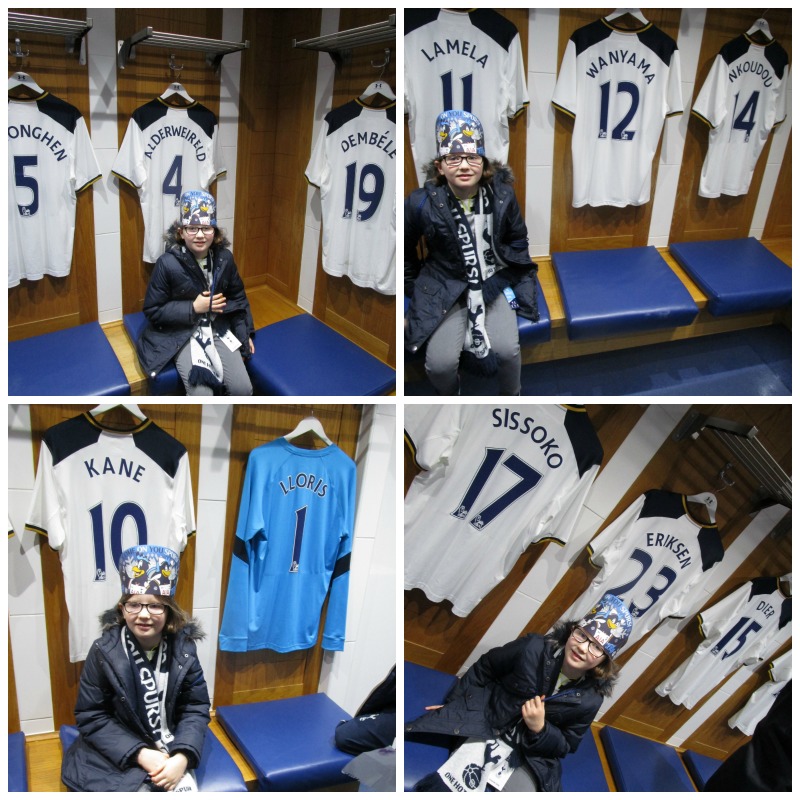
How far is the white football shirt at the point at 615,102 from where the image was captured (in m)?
2.84

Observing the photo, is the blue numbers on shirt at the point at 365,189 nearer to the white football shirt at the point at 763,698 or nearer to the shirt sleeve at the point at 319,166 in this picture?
the shirt sleeve at the point at 319,166

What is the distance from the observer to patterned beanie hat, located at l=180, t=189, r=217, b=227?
241 centimetres

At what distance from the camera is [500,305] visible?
2.39m

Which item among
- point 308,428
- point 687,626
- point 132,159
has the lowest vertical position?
point 687,626

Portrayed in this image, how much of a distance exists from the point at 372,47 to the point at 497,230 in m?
0.94

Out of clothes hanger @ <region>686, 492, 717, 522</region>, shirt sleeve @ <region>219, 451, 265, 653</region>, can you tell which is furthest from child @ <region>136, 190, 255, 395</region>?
clothes hanger @ <region>686, 492, 717, 522</region>

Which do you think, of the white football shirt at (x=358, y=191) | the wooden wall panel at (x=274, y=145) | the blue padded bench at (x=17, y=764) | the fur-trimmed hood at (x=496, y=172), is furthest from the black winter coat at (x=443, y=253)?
the blue padded bench at (x=17, y=764)

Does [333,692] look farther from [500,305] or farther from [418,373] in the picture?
[500,305]

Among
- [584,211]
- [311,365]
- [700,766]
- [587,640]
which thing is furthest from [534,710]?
[584,211]

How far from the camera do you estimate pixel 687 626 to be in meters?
2.92

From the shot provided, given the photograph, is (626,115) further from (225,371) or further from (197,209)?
(225,371)

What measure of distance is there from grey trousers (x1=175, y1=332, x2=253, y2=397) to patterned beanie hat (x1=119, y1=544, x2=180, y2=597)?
651 mm

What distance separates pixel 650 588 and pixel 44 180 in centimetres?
285

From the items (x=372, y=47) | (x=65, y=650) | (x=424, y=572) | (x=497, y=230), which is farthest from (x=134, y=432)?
(x=372, y=47)
